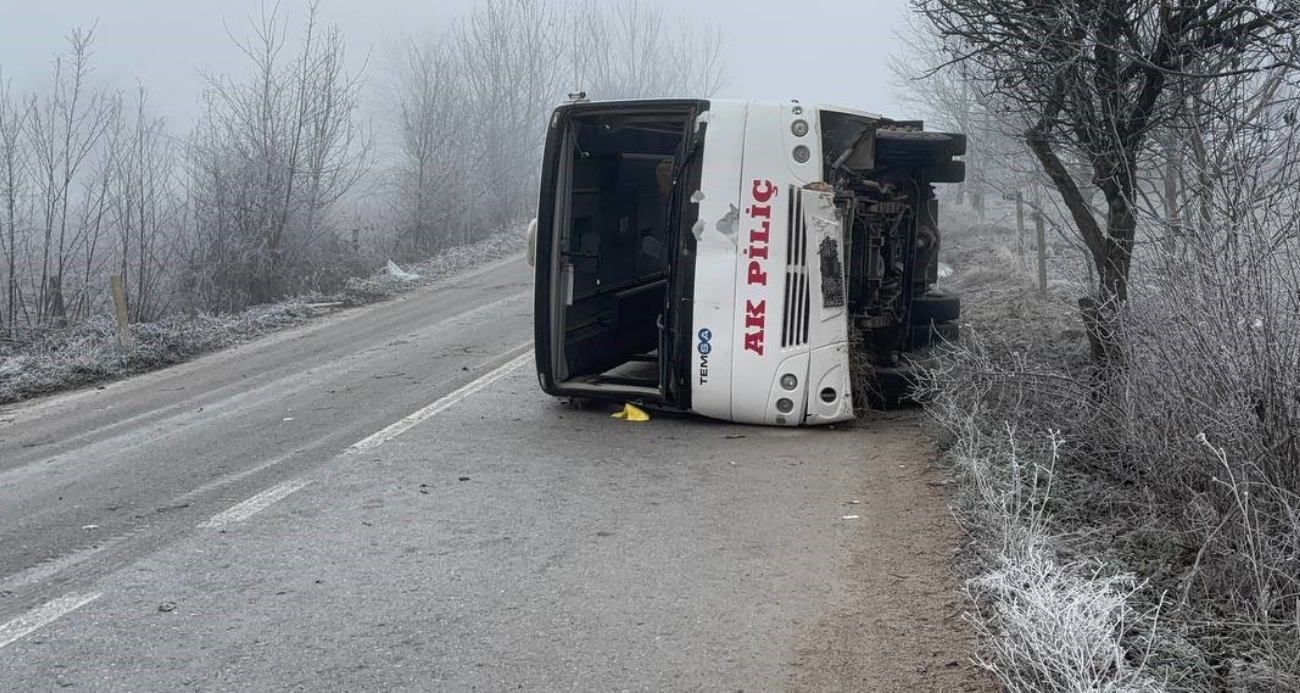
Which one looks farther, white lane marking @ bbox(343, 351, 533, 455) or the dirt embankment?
white lane marking @ bbox(343, 351, 533, 455)

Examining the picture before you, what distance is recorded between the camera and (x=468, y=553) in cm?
536

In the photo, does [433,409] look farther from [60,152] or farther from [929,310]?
[60,152]

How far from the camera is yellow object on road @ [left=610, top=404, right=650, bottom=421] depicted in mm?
8648

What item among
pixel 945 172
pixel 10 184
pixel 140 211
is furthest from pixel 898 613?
pixel 140 211

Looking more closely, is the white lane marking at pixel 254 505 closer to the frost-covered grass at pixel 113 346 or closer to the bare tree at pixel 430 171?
the frost-covered grass at pixel 113 346

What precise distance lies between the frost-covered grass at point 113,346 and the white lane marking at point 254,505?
5.84 meters

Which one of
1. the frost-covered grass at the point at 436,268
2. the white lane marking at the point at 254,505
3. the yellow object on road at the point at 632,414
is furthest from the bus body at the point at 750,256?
the frost-covered grass at the point at 436,268

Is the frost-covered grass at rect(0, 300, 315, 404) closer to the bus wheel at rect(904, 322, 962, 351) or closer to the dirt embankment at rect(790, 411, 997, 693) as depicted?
the bus wheel at rect(904, 322, 962, 351)

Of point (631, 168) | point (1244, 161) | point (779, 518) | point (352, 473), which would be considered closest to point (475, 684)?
point (779, 518)

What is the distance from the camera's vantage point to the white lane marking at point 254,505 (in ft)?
19.4

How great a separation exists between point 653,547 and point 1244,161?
3.35 metres

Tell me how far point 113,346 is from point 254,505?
26.1ft

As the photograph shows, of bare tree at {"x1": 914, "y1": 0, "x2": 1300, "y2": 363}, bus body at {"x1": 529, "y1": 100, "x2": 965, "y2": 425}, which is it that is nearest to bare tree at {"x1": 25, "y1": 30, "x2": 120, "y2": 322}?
bus body at {"x1": 529, "y1": 100, "x2": 965, "y2": 425}

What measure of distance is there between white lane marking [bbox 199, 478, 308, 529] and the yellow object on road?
8.91 feet
